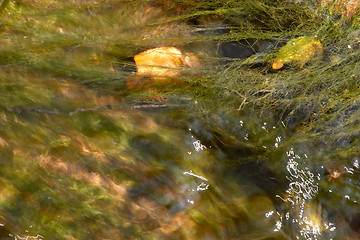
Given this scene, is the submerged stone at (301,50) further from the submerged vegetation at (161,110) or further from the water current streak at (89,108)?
the water current streak at (89,108)

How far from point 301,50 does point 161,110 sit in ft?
3.52

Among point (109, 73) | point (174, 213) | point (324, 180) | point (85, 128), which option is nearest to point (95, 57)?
point (109, 73)

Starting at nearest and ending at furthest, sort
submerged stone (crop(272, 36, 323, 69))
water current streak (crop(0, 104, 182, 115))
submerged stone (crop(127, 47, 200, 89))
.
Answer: water current streak (crop(0, 104, 182, 115)) < submerged stone (crop(127, 47, 200, 89)) < submerged stone (crop(272, 36, 323, 69))

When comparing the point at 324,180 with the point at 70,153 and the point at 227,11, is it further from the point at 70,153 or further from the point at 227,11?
the point at 70,153

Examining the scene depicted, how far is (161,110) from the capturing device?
214 centimetres

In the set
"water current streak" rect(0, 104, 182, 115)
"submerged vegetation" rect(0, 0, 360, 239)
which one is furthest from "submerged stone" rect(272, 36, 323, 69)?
"water current streak" rect(0, 104, 182, 115)

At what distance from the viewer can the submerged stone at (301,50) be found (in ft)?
7.34

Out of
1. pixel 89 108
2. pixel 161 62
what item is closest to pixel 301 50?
pixel 161 62

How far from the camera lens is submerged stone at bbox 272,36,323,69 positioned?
7.34 feet

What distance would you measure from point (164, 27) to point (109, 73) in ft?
1.68

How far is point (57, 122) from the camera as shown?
6.34 ft

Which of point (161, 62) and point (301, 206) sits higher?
point (161, 62)

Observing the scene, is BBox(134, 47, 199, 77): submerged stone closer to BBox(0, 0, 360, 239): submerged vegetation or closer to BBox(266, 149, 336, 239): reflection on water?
BBox(0, 0, 360, 239): submerged vegetation

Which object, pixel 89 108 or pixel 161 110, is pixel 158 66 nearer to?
pixel 161 110
